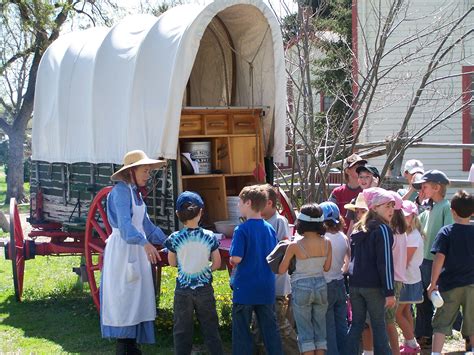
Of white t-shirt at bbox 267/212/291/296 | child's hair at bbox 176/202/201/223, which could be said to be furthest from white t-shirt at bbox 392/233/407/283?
child's hair at bbox 176/202/201/223

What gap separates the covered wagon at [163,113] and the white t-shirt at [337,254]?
5.51 ft

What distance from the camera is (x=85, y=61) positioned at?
8.26 metres

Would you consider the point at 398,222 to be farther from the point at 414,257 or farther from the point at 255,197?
the point at 255,197

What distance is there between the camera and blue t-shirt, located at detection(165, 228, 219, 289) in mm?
5656

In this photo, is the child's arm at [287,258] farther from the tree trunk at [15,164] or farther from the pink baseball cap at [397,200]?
the tree trunk at [15,164]

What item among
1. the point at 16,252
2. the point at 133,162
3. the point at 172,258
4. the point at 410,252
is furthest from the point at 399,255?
the point at 16,252

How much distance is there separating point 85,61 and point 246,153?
2.08 m

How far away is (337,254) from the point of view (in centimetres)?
578

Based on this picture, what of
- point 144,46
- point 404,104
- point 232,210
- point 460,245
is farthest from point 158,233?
point 404,104

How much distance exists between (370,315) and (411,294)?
81 cm

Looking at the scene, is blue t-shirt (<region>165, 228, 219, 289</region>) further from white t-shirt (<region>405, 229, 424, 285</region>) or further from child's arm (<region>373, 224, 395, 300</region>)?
white t-shirt (<region>405, 229, 424, 285</region>)

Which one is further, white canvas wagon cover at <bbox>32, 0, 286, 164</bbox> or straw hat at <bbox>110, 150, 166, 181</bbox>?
white canvas wagon cover at <bbox>32, 0, 286, 164</bbox>

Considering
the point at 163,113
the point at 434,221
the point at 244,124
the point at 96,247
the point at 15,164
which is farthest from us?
the point at 15,164

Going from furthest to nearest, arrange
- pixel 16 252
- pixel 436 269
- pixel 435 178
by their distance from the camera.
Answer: pixel 16 252, pixel 435 178, pixel 436 269
